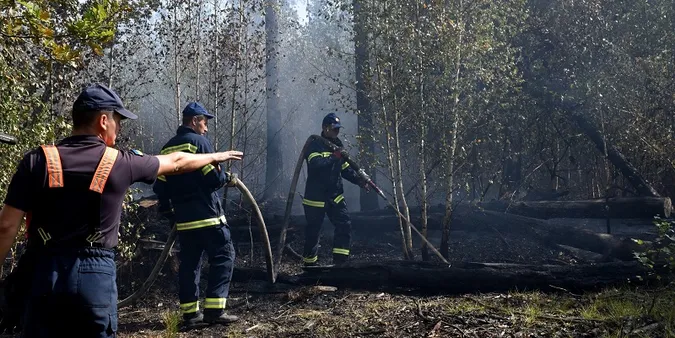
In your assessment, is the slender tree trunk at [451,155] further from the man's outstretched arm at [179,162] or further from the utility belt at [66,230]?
the utility belt at [66,230]

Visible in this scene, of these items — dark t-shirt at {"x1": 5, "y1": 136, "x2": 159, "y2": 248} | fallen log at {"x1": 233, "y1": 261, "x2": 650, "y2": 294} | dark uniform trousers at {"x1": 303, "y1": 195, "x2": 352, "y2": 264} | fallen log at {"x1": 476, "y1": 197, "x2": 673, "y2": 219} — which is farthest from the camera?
fallen log at {"x1": 476, "y1": 197, "x2": 673, "y2": 219}

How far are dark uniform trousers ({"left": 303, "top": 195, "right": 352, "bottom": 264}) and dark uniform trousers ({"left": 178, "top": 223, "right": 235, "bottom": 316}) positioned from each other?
260cm

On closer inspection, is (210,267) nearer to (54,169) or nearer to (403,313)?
(403,313)

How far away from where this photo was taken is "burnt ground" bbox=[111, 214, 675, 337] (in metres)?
4.79

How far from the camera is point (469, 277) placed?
21.0 ft

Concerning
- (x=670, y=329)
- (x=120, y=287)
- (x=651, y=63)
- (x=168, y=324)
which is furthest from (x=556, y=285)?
(x=651, y=63)

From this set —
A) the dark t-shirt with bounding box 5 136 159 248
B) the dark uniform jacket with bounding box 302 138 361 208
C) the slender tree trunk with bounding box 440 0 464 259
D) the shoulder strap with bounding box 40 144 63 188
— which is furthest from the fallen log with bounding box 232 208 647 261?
the shoulder strap with bounding box 40 144 63 188

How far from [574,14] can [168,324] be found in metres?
9.14

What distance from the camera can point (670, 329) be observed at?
4516 millimetres

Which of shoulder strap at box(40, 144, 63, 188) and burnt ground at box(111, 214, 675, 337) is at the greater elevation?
shoulder strap at box(40, 144, 63, 188)

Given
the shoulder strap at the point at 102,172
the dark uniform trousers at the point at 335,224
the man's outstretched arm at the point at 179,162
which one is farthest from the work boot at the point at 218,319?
the shoulder strap at the point at 102,172

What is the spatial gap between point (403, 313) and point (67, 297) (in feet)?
11.0

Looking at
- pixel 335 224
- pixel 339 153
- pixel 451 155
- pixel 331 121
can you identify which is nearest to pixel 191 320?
pixel 335 224

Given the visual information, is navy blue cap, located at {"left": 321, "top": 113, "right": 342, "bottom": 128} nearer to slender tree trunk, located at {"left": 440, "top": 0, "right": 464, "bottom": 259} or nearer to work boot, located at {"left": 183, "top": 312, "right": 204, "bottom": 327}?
slender tree trunk, located at {"left": 440, "top": 0, "right": 464, "bottom": 259}
